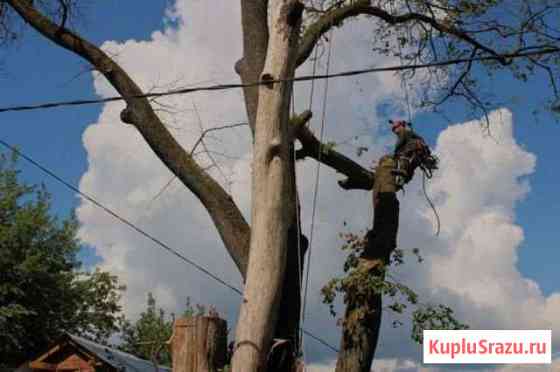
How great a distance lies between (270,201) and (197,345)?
1.23 m

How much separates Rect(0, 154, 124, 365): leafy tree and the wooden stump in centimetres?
2030

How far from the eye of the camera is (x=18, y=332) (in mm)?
25922

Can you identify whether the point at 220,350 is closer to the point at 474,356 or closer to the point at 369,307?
the point at 474,356

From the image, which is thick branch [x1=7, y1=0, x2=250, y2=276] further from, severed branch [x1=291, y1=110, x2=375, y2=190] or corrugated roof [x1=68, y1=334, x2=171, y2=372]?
corrugated roof [x1=68, y1=334, x2=171, y2=372]

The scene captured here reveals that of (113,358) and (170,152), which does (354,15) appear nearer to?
(170,152)

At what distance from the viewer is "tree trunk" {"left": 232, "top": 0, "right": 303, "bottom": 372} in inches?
230

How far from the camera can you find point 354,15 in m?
9.93

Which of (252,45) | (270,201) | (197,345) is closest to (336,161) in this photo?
(252,45)

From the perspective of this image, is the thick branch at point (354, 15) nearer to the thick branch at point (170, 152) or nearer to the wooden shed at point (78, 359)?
the thick branch at point (170, 152)

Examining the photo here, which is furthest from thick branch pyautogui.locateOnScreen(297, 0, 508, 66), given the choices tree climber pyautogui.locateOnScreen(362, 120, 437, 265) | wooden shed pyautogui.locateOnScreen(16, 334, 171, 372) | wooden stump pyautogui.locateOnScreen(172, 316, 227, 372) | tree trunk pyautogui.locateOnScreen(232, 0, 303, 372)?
wooden shed pyautogui.locateOnScreen(16, 334, 171, 372)

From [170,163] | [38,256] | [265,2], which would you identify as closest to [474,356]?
[170,163]

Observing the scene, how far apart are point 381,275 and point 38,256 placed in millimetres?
18852

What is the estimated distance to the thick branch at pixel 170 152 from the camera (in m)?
7.46

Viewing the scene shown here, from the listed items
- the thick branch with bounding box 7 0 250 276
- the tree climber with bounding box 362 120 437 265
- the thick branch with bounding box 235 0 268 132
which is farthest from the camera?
the tree climber with bounding box 362 120 437 265
